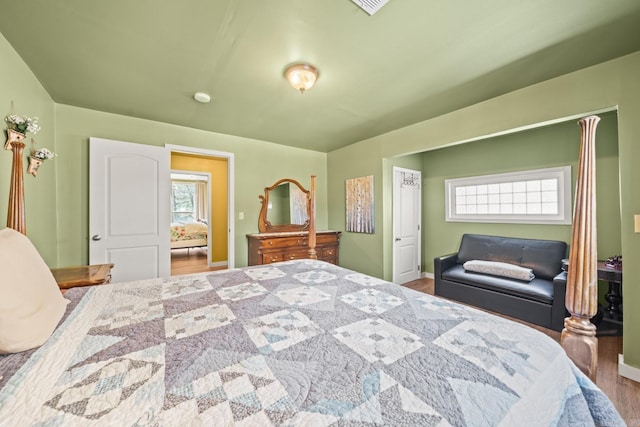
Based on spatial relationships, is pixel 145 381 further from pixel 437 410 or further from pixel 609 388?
pixel 609 388

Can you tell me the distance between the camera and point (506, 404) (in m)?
0.66

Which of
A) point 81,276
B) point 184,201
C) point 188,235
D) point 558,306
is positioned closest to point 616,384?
point 558,306

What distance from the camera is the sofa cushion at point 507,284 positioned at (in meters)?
2.59

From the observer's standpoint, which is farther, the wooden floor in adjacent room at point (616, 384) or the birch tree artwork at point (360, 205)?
the birch tree artwork at point (360, 205)

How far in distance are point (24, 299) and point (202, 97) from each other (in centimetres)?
215

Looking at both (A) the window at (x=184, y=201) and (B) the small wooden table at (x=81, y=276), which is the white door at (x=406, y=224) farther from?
(A) the window at (x=184, y=201)

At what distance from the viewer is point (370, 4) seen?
1411mm

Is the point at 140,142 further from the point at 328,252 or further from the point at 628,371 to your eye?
the point at 628,371

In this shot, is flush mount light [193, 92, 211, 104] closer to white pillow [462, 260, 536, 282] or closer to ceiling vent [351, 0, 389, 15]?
ceiling vent [351, 0, 389, 15]

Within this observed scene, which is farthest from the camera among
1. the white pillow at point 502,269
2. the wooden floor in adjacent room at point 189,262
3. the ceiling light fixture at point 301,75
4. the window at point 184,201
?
the window at point 184,201

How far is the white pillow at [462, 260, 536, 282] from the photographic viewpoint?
2.86 m

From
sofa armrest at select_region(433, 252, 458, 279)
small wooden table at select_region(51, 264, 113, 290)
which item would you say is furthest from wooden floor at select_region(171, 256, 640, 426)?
small wooden table at select_region(51, 264, 113, 290)

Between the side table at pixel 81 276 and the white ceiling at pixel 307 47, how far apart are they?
166cm

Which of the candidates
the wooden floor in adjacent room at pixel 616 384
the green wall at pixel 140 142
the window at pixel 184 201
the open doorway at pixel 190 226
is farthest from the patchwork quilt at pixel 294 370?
the window at pixel 184 201
